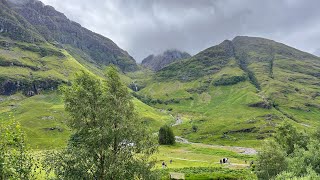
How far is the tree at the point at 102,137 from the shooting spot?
1708 inches

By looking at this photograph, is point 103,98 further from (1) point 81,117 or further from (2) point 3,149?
(2) point 3,149

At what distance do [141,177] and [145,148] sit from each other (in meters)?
4.35

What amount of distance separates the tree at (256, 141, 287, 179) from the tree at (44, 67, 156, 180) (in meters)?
43.0

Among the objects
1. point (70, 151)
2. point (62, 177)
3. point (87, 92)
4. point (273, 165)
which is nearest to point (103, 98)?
point (87, 92)

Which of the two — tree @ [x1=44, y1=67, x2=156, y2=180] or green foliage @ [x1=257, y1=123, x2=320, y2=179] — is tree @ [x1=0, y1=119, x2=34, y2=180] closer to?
tree @ [x1=44, y1=67, x2=156, y2=180]

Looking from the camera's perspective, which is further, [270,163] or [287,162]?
[270,163]

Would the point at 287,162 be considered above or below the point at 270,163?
above

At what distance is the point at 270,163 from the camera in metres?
80.5

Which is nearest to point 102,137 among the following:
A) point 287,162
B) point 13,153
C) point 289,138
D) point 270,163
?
point 13,153

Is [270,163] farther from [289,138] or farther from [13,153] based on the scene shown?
[13,153]

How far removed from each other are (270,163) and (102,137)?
5284 cm

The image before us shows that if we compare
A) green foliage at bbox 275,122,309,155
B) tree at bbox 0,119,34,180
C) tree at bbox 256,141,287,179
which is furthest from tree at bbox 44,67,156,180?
green foliage at bbox 275,122,309,155

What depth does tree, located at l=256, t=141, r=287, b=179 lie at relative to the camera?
7938 cm

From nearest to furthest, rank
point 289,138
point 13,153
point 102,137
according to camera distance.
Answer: point 13,153 < point 102,137 < point 289,138
